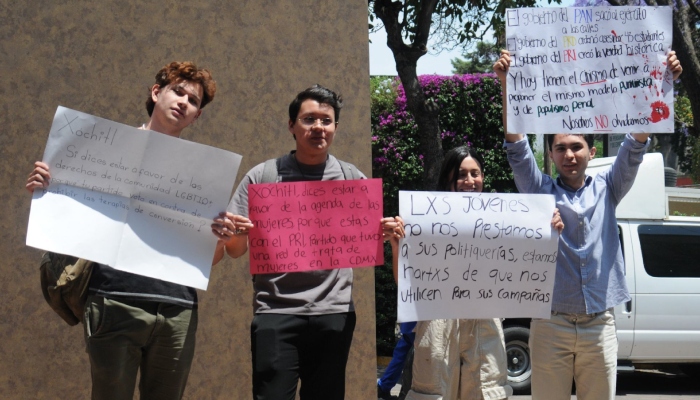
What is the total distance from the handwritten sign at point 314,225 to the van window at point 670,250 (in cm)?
543

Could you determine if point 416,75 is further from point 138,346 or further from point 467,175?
point 138,346

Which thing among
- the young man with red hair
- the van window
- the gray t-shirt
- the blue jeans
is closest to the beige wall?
the gray t-shirt

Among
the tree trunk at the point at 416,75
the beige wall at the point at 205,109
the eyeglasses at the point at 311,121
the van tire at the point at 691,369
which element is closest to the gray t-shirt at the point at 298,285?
the eyeglasses at the point at 311,121

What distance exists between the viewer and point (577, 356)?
12.5ft

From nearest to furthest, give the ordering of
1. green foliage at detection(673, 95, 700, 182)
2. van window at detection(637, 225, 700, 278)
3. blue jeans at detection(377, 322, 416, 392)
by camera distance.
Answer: blue jeans at detection(377, 322, 416, 392), van window at detection(637, 225, 700, 278), green foliage at detection(673, 95, 700, 182)

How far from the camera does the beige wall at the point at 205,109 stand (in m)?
4.67

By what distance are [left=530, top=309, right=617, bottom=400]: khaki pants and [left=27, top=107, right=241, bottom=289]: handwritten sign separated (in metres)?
1.66

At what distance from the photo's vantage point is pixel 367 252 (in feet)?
11.9

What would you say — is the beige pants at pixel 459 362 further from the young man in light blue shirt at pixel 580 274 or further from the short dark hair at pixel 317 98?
the short dark hair at pixel 317 98

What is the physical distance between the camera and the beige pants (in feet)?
12.2

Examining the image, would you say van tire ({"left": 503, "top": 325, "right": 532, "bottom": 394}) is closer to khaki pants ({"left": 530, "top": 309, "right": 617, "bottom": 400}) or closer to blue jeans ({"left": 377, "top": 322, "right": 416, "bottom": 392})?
blue jeans ({"left": 377, "top": 322, "right": 416, "bottom": 392})

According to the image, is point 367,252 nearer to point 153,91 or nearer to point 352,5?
point 153,91

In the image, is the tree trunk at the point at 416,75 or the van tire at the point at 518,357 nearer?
the van tire at the point at 518,357

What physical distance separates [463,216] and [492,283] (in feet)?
1.14
